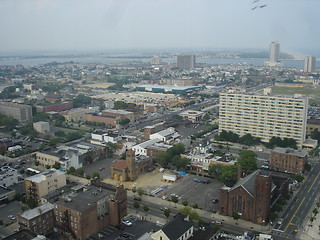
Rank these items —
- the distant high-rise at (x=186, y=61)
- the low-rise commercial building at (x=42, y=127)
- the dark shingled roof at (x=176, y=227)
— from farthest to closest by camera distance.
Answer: the distant high-rise at (x=186, y=61) → the low-rise commercial building at (x=42, y=127) → the dark shingled roof at (x=176, y=227)

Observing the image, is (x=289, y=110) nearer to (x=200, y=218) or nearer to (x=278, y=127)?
(x=278, y=127)

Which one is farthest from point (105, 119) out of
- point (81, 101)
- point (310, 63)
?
point (310, 63)

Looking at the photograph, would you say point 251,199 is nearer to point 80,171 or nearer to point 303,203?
point 303,203

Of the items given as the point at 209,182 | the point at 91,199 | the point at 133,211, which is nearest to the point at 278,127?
the point at 209,182

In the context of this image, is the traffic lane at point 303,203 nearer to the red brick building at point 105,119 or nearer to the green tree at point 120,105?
the red brick building at point 105,119

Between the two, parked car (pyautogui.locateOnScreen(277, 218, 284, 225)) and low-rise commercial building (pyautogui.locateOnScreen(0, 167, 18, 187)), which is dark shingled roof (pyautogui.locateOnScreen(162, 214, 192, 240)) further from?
low-rise commercial building (pyautogui.locateOnScreen(0, 167, 18, 187))

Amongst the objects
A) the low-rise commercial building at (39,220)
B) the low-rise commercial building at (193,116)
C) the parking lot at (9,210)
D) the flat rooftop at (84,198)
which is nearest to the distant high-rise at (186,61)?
the low-rise commercial building at (193,116)

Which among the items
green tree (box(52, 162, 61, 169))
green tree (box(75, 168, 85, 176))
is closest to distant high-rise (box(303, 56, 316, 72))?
green tree (box(75, 168, 85, 176))
